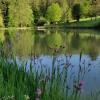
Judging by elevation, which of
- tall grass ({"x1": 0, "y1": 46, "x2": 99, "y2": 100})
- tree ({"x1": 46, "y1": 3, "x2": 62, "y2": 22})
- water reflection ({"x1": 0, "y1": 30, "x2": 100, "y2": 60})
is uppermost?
tall grass ({"x1": 0, "y1": 46, "x2": 99, "y2": 100})

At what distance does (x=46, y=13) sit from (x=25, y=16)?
34.8 feet

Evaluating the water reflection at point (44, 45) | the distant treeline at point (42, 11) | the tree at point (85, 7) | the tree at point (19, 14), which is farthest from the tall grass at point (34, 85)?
the tree at point (85, 7)

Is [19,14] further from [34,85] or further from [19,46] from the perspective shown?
[34,85]

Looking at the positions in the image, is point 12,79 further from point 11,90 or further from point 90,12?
point 90,12

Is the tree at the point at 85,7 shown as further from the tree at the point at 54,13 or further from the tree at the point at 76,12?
the tree at the point at 54,13

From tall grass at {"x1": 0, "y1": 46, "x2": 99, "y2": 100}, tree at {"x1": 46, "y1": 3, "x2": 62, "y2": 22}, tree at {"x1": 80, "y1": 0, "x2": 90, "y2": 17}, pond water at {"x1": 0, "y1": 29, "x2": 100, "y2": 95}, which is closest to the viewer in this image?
tall grass at {"x1": 0, "y1": 46, "x2": 99, "y2": 100}

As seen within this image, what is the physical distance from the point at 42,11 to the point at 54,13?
6.87 meters

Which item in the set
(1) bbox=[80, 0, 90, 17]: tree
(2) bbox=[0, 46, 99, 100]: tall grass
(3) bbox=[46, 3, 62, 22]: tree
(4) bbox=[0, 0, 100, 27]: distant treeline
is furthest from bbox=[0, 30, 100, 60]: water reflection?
(1) bbox=[80, 0, 90, 17]: tree

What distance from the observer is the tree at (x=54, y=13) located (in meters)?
80.1

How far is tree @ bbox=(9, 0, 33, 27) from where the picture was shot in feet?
231

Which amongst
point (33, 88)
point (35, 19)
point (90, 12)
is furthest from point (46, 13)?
point (33, 88)

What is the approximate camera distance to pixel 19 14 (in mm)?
72688

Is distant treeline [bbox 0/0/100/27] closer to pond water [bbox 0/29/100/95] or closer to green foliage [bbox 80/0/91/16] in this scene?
green foliage [bbox 80/0/91/16]

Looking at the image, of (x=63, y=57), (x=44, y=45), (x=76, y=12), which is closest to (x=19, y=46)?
(x=44, y=45)
